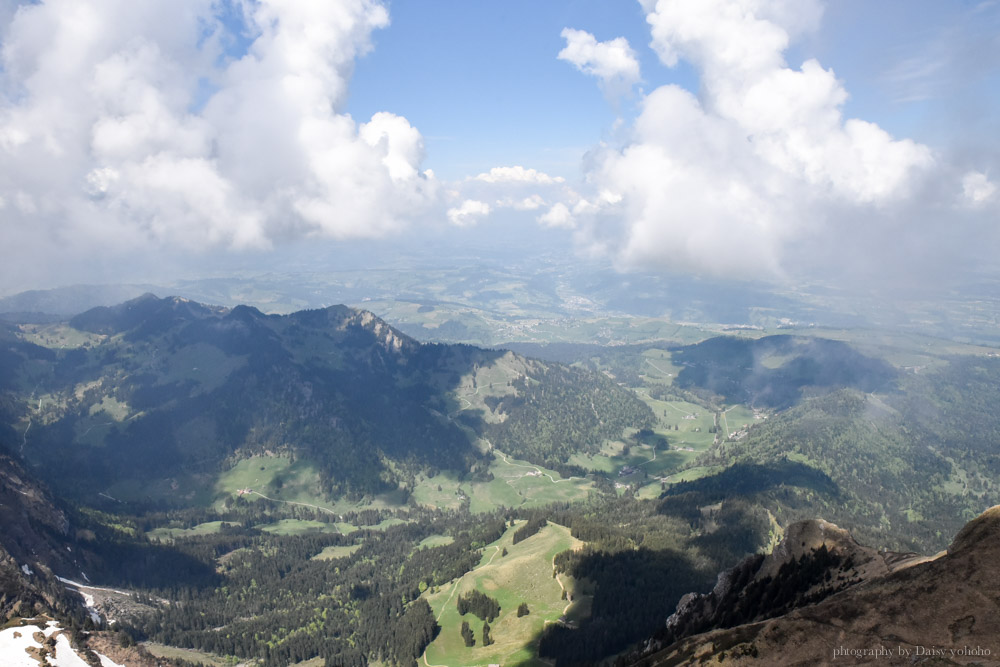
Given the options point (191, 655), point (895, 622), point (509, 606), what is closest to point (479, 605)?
point (509, 606)

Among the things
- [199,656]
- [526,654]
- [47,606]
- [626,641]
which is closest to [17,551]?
[47,606]

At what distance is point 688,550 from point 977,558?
440 feet

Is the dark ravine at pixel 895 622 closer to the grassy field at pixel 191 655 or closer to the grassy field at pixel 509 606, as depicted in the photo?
the grassy field at pixel 509 606

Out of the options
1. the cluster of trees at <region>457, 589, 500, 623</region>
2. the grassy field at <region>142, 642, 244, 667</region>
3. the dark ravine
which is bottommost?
the grassy field at <region>142, 642, 244, 667</region>

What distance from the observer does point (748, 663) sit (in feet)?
210

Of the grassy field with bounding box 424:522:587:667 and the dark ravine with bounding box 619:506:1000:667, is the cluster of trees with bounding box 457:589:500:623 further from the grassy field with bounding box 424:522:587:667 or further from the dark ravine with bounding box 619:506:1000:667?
the dark ravine with bounding box 619:506:1000:667

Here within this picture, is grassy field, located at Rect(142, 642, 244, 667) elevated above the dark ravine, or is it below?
below

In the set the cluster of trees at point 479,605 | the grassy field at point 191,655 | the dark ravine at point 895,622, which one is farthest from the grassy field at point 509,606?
the dark ravine at point 895,622

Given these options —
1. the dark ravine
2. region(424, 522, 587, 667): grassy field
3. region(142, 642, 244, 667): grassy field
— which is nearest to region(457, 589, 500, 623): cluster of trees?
region(424, 522, 587, 667): grassy field

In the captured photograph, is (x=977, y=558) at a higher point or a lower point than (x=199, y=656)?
higher

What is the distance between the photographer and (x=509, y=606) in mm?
170250

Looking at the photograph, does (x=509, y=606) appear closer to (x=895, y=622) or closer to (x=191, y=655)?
(x=191, y=655)

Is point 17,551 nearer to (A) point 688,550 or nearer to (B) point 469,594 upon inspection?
(B) point 469,594

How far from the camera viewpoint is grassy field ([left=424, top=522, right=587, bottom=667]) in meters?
152
